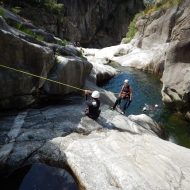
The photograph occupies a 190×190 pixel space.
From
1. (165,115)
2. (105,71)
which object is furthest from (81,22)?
(165,115)

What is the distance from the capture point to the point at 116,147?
13.9 metres

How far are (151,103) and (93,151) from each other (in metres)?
18.4

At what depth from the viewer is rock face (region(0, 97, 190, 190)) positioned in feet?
38.7

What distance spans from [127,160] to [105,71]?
91.7 feet

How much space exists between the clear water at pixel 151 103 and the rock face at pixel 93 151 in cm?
714

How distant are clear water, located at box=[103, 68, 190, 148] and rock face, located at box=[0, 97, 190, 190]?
7136 millimetres

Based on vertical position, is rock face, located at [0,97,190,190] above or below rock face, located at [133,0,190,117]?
below

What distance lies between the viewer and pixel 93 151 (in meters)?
13.2

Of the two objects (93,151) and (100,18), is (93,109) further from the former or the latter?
(100,18)

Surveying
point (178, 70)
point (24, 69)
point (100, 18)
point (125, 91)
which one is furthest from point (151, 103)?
point (100, 18)

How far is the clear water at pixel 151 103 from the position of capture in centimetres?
2319

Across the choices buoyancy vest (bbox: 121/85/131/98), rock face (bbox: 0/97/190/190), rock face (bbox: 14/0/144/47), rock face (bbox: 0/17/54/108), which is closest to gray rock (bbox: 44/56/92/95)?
rock face (bbox: 0/17/54/108)

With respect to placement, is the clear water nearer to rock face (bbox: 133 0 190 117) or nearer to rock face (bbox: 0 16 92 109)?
rock face (bbox: 133 0 190 117)

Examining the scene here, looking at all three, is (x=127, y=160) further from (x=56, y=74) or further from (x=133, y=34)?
(x=133, y=34)
